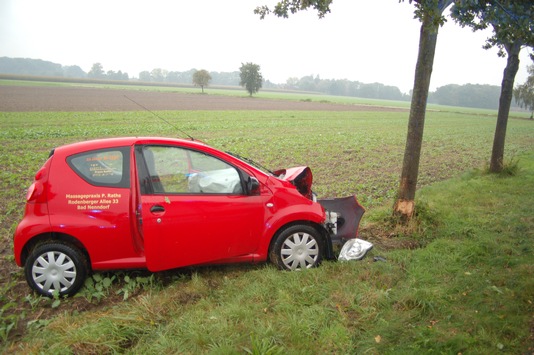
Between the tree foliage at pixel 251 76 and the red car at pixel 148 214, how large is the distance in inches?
3193

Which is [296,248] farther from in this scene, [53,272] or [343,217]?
[53,272]

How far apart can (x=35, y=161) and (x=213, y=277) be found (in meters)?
9.77

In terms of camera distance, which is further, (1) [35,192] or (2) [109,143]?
(2) [109,143]

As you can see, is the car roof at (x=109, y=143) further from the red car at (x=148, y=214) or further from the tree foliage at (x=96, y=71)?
the tree foliage at (x=96, y=71)

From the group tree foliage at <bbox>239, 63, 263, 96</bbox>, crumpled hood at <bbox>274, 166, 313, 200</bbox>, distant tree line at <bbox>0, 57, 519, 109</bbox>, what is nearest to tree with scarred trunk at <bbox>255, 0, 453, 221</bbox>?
crumpled hood at <bbox>274, 166, 313, 200</bbox>

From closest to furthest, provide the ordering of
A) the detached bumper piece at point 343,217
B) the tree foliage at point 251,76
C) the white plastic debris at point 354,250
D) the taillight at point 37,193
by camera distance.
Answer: the taillight at point 37,193
the white plastic debris at point 354,250
the detached bumper piece at point 343,217
the tree foliage at point 251,76

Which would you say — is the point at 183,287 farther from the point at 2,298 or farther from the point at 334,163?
the point at 334,163

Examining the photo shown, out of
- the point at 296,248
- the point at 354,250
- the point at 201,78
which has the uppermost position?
the point at 201,78

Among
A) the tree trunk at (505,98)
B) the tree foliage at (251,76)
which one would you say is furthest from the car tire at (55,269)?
the tree foliage at (251,76)

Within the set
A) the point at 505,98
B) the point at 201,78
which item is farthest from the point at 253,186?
the point at 201,78

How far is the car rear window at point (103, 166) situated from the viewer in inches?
155

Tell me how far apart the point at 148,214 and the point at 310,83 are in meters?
163

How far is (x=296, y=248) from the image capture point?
4.38 m

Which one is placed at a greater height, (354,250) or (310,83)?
(310,83)
